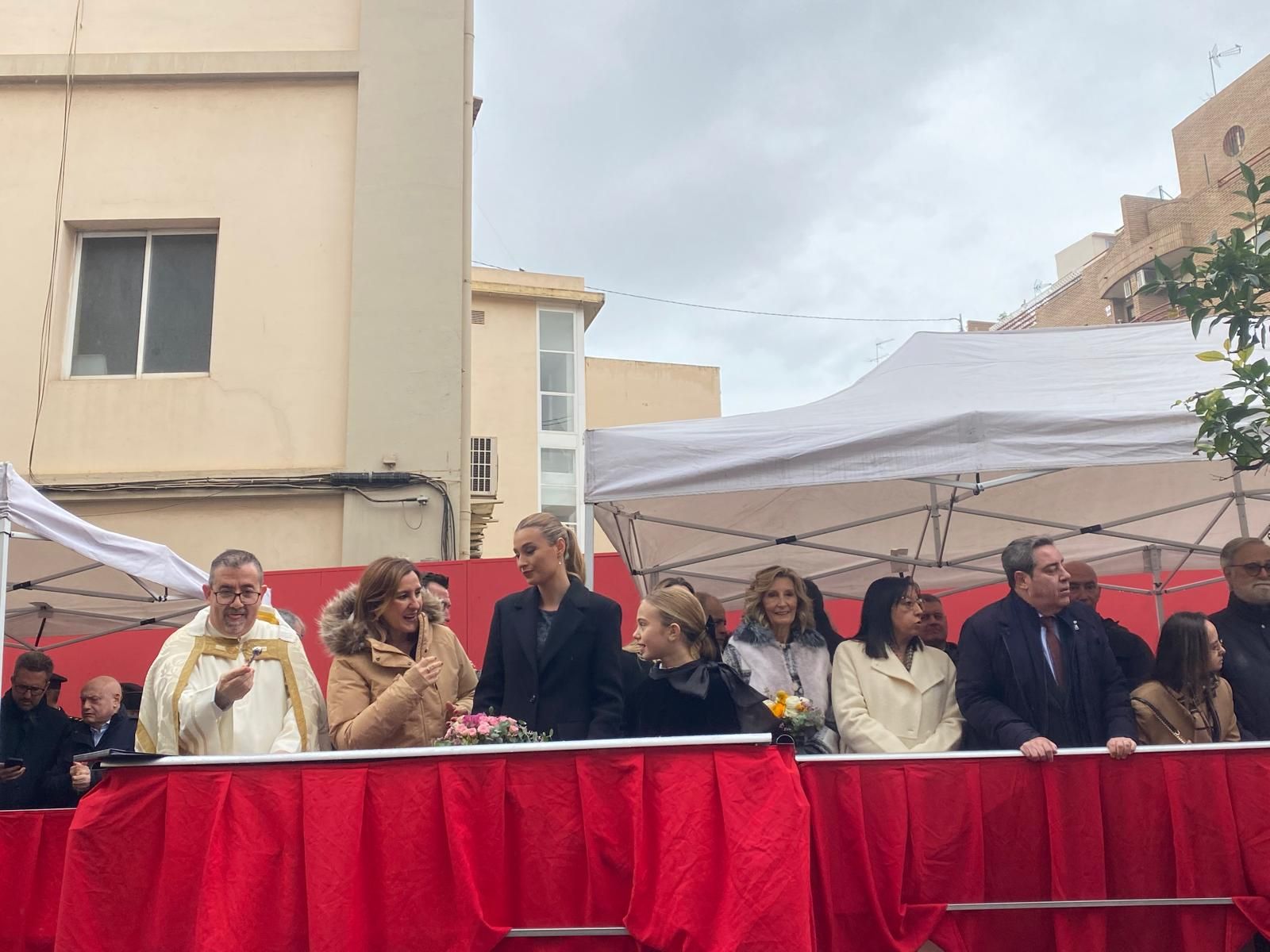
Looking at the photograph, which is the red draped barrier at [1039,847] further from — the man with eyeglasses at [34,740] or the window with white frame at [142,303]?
the window with white frame at [142,303]

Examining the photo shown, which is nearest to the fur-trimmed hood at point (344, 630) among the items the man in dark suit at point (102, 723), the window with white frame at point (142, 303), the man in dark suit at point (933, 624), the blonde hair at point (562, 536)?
the blonde hair at point (562, 536)

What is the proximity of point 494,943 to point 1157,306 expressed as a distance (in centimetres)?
3945

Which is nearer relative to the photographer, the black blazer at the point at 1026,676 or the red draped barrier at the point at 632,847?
the red draped barrier at the point at 632,847

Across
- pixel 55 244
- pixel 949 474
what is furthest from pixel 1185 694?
pixel 55 244

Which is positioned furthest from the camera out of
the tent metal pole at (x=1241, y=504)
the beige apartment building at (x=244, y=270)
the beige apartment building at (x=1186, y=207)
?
the beige apartment building at (x=1186, y=207)

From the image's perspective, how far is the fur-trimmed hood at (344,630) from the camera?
4.37 metres

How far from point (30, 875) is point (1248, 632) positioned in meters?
5.32

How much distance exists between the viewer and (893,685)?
4.71m

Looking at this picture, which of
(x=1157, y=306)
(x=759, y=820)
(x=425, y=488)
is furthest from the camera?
(x=1157, y=306)

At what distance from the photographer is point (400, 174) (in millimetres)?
10172

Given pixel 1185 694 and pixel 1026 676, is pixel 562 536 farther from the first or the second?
pixel 1185 694

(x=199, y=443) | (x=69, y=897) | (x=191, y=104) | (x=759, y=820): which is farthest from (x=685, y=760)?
(x=191, y=104)

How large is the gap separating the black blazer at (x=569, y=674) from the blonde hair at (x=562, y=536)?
0.73ft

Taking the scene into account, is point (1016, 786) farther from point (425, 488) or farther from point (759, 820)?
point (425, 488)
